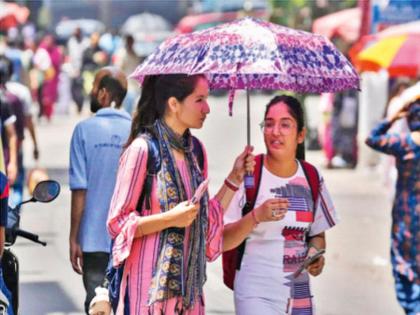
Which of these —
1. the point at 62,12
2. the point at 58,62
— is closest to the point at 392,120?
the point at 58,62

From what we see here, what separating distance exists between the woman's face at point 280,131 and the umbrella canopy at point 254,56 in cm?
14

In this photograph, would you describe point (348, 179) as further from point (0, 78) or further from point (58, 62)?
point (58, 62)

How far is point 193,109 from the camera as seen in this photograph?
5.93m

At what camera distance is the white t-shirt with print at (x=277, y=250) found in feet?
21.1

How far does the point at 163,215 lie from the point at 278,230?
93cm

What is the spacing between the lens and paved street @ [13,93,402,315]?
10.6m

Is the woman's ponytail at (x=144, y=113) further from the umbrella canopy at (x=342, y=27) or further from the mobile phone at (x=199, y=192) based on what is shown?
the umbrella canopy at (x=342, y=27)

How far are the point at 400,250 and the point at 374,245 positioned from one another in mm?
5175

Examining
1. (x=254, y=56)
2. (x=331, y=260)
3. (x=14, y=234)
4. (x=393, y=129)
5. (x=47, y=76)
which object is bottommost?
(x=331, y=260)

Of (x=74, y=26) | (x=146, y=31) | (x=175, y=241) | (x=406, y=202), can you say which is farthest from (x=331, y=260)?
(x=74, y=26)

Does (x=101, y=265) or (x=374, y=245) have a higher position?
(x=101, y=265)

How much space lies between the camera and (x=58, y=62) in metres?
33.8

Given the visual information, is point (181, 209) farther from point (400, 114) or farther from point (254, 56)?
point (400, 114)

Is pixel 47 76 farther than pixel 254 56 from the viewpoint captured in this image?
Yes
